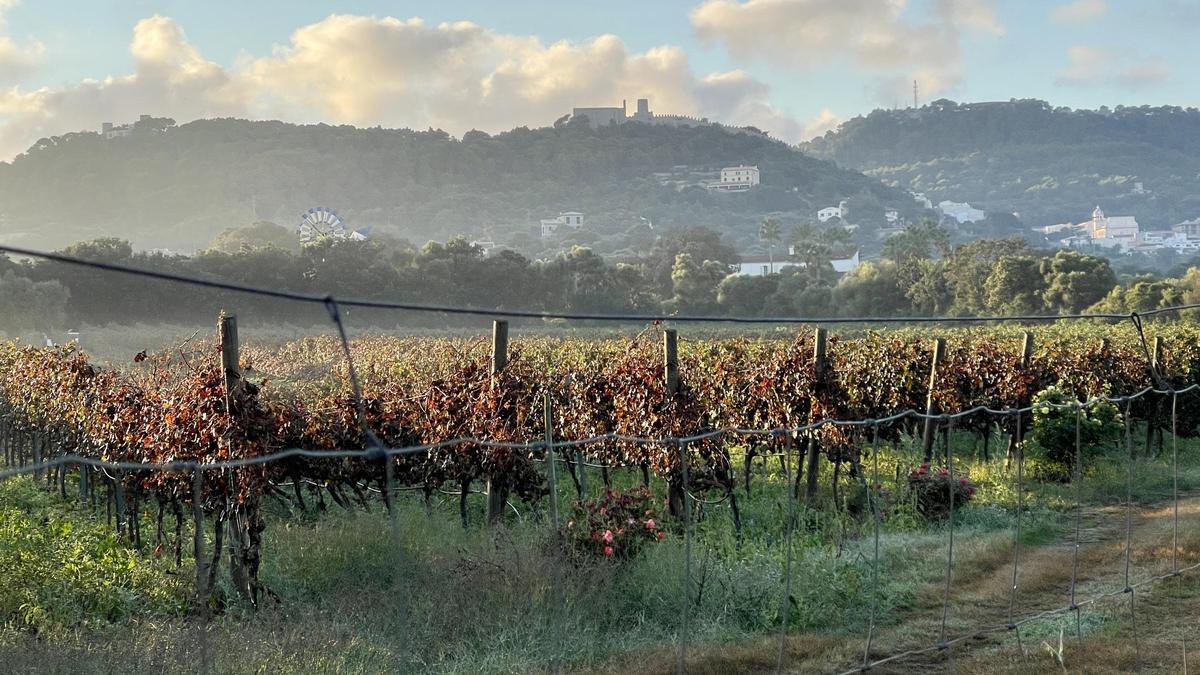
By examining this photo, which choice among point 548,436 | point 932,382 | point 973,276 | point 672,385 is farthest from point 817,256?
point 548,436

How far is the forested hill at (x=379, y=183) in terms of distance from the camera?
108250 mm

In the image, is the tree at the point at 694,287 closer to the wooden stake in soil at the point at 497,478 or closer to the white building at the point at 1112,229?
the wooden stake in soil at the point at 497,478

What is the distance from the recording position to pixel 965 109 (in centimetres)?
17825

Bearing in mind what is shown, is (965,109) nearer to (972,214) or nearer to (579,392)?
(972,214)

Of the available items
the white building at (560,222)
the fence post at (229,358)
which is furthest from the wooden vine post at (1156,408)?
the white building at (560,222)

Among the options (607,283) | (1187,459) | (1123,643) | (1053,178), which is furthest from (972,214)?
(1123,643)

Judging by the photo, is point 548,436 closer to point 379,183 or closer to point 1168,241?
point 379,183

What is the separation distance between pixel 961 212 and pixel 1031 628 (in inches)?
5624

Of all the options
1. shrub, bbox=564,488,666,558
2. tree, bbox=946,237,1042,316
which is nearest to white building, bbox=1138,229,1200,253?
tree, bbox=946,237,1042,316

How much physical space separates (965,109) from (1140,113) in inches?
1060

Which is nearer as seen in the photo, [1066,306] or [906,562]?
[906,562]

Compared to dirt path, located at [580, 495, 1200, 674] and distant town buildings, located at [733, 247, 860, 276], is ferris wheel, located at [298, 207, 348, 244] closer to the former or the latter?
distant town buildings, located at [733, 247, 860, 276]

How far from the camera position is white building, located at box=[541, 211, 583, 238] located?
11460cm

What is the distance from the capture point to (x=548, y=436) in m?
5.64
